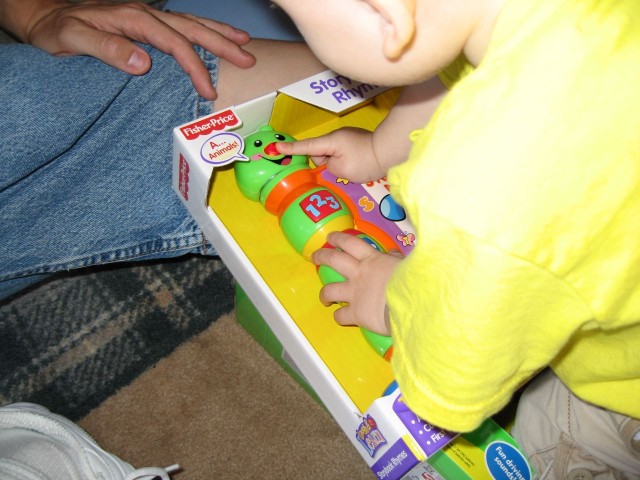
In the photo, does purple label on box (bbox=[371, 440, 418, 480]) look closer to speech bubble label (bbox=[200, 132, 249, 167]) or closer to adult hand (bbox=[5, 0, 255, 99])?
speech bubble label (bbox=[200, 132, 249, 167])

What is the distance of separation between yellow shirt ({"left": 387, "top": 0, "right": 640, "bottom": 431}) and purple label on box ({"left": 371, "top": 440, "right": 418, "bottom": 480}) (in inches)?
5.7

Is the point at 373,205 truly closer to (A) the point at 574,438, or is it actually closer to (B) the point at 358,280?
(B) the point at 358,280

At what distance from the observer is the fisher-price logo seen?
645 millimetres

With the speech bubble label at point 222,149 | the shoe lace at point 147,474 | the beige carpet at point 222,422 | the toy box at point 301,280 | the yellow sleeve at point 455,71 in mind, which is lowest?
the beige carpet at point 222,422

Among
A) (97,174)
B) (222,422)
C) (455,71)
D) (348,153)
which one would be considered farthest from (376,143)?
(222,422)

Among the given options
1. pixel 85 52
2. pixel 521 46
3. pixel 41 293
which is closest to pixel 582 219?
pixel 521 46

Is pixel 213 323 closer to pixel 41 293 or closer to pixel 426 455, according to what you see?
pixel 41 293

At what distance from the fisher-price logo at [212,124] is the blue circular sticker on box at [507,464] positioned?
444 mm

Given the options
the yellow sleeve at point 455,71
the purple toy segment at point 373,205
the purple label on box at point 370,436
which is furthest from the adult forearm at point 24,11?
the purple label on box at point 370,436

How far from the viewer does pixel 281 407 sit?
0.87m

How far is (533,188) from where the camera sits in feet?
1.21

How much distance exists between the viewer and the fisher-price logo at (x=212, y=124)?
25.4 inches

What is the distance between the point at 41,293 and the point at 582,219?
79 centimetres

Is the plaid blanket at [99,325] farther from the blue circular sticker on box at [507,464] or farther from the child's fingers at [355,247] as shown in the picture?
the blue circular sticker on box at [507,464]
